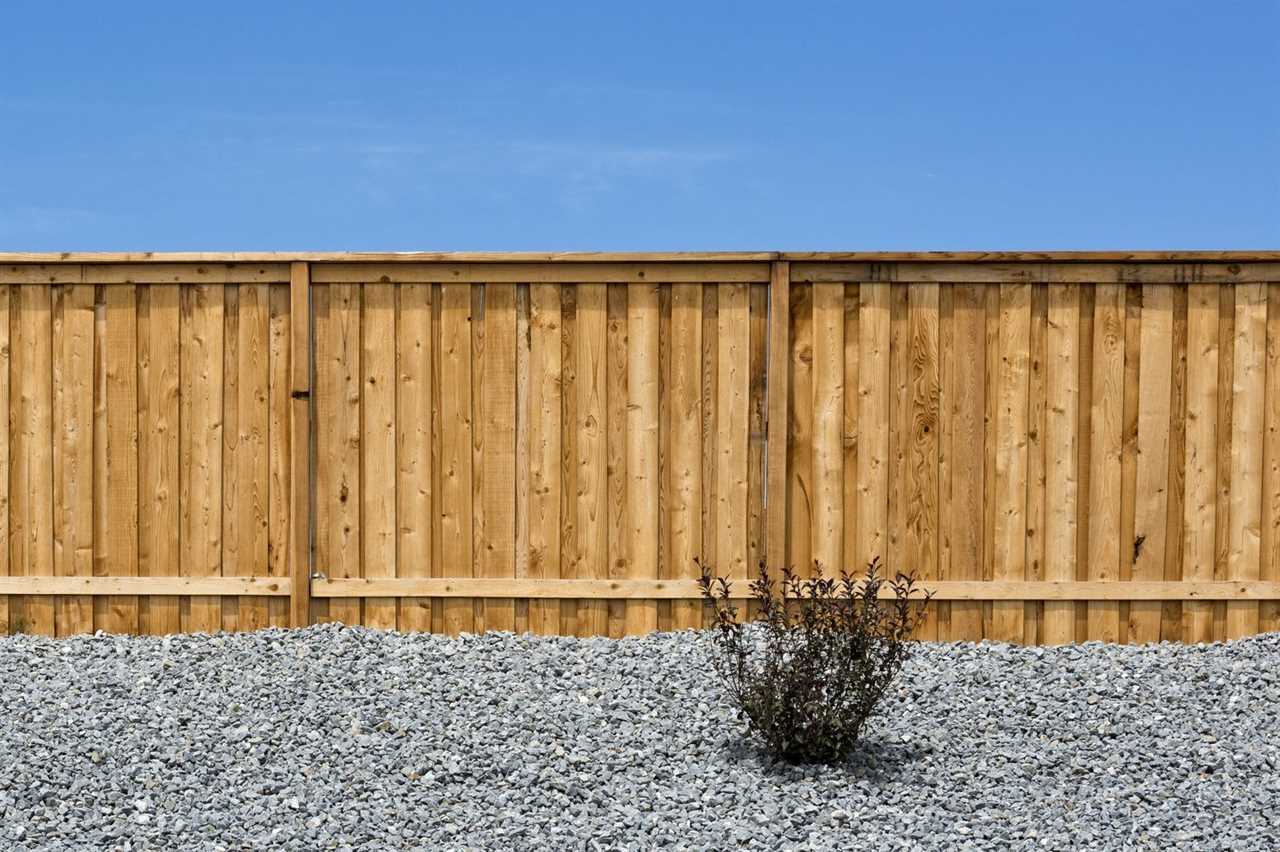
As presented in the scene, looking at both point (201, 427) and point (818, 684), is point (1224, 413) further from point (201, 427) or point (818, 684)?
point (201, 427)

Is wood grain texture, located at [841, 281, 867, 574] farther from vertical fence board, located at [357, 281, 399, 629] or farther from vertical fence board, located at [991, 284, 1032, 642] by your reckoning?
vertical fence board, located at [357, 281, 399, 629]

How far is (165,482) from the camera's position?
22.8 feet

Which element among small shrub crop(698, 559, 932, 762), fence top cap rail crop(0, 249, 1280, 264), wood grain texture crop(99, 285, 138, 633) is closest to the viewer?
small shrub crop(698, 559, 932, 762)

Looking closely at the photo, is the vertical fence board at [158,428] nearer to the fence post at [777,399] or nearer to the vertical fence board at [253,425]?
the vertical fence board at [253,425]

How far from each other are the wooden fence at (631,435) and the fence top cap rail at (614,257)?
0.02 meters

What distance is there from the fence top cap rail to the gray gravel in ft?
6.55

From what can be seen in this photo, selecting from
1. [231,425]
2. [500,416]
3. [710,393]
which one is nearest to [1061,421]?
[710,393]

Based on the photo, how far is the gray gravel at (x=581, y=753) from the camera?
4613mm

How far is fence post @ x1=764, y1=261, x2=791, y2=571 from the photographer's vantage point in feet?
21.8

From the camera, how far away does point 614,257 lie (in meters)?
6.62

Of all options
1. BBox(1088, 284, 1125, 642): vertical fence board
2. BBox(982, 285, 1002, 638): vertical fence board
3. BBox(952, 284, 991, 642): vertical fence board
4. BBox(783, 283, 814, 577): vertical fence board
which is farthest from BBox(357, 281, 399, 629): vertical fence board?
BBox(1088, 284, 1125, 642): vertical fence board

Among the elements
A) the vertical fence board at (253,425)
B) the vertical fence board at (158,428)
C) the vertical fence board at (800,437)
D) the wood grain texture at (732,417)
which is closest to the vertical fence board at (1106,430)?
the vertical fence board at (800,437)

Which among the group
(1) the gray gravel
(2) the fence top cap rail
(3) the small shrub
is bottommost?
(1) the gray gravel

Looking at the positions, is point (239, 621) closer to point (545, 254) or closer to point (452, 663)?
point (452, 663)
